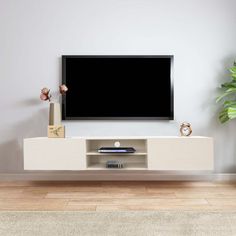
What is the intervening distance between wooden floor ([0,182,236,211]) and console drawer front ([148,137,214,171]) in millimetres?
211

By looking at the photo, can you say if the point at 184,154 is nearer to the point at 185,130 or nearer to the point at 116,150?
the point at 185,130

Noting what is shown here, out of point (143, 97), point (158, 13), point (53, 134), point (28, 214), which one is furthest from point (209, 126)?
point (28, 214)

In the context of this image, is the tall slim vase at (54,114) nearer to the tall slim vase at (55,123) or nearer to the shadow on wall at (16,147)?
the tall slim vase at (55,123)

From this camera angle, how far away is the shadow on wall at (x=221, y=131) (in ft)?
11.0

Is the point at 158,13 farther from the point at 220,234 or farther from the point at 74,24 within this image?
the point at 220,234

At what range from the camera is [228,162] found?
3.36 meters

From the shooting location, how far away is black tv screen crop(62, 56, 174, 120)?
10.9 feet

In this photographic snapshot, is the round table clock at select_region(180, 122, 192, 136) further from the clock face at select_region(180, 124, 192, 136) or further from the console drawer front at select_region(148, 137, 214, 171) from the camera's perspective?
the console drawer front at select_region(148, 137, 214, 171)

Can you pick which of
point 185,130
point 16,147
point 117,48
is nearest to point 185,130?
point 185,130

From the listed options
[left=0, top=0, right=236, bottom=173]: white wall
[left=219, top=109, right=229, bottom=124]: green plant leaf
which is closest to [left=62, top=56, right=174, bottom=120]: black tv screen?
[left=0, top=0, right=236, bottom=173]: white wall

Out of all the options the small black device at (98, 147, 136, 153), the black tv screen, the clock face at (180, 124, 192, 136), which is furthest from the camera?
the black tv screen

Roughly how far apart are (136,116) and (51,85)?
3.05ft

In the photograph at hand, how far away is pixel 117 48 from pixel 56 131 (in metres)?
1.06

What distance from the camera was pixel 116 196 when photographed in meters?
2.70
